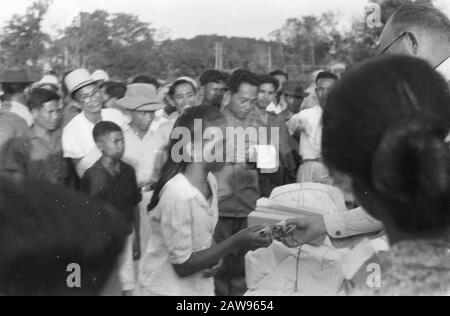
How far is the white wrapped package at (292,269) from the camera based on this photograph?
6.27ft

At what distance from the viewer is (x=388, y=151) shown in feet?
3.34

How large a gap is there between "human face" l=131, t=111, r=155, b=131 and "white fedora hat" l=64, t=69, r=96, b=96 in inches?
8.3

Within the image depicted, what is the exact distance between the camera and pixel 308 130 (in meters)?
2.10

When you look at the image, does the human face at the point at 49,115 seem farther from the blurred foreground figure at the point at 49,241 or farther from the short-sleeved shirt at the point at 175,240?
the blurred foreground figure at the point at 49,241

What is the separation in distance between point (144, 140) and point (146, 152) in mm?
43

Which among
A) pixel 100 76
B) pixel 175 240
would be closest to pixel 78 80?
pixel 100 76

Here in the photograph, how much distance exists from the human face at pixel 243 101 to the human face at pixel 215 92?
1.5 inches

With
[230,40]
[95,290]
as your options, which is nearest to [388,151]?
[95,290]

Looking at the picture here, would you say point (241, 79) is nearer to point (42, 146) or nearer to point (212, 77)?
point (212, 77)

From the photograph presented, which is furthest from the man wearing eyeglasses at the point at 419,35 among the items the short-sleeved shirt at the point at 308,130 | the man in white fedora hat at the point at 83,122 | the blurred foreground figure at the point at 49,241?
the blurred foreground figure at the point at 49,241

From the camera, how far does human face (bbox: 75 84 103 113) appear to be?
192 centimetres

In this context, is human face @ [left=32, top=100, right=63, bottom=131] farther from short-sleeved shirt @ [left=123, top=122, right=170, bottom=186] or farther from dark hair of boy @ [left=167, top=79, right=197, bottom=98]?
dark hair of boy @ [left=167, top=79, right=197, bottom=98]
